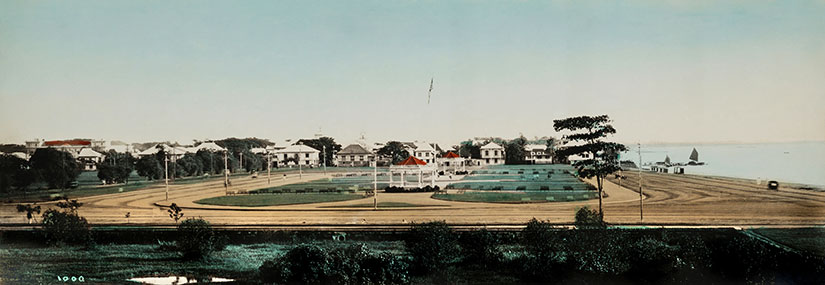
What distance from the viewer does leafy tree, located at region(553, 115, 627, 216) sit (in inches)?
450

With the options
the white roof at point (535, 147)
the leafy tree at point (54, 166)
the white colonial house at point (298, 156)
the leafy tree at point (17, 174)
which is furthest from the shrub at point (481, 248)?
the leafy tree at point (17, 174)

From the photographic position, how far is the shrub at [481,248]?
9398 mm

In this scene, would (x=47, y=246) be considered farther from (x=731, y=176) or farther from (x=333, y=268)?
(x=731, y=176)

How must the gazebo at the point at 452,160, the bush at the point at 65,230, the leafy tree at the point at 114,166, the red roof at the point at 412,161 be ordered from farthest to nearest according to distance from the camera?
the gazebo at the point at 452,160
the red roof at the point at 412,161
the leafy tree at the point at 114,166
the bush at the point at 65,230

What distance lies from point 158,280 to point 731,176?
1353cm

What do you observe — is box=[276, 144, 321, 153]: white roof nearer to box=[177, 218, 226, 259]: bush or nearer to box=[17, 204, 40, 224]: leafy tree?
box=[177, 218, 226, 259]: bush

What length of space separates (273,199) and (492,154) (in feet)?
21.4

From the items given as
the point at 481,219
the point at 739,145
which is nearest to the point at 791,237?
the point at 739,145

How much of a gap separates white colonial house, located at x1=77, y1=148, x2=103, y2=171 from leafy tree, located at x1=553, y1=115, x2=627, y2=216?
11.8 metres

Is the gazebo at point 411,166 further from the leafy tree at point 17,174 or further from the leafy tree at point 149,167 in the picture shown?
the leafy tree at point 17,174

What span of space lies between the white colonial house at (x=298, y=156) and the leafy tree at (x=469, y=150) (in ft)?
13.3

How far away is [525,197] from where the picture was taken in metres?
13.4

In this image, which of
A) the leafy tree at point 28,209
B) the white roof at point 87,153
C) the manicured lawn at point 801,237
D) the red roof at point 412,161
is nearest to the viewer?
the manicured lawn at point 801,237

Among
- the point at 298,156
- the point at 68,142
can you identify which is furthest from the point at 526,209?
the point at 68,142
